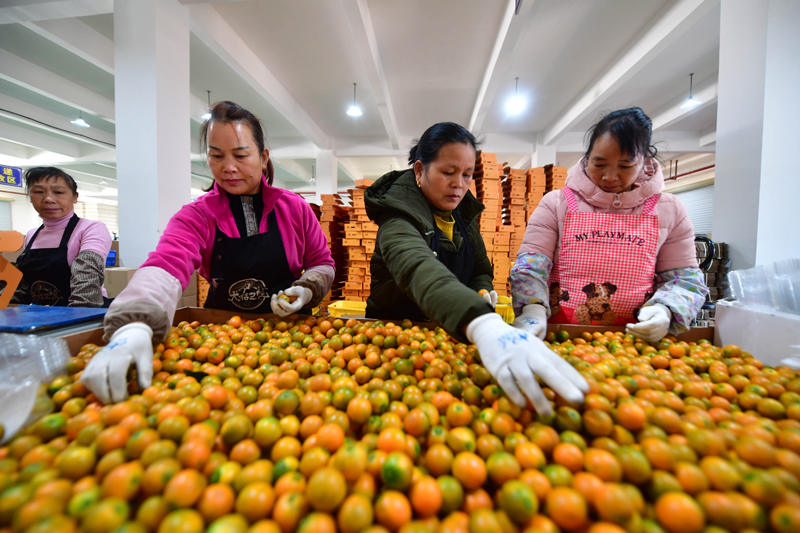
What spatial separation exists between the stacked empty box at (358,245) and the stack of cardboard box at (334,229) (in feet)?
2.73

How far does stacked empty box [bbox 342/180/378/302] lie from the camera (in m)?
7.27

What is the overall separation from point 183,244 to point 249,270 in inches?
16.8

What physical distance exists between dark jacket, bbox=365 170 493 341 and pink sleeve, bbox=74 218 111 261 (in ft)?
9.41

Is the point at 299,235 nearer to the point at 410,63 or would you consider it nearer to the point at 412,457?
the point at 412,457

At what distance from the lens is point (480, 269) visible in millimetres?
2291

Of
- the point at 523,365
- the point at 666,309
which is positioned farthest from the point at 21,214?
the point at 666,309

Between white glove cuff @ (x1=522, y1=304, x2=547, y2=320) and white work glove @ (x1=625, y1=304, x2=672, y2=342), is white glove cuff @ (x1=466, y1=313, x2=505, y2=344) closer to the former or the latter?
white glove cuff @ (x1=522, y1=304, x2=547, y2=320)

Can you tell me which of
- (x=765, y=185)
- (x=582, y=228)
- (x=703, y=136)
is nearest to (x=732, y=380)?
(x=582, y=228)

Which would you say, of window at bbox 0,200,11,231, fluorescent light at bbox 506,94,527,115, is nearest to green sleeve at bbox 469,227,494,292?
fluorescent light at bbox 506,94,527,115

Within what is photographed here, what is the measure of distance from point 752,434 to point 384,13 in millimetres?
6519

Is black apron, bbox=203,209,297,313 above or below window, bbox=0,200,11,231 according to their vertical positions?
below

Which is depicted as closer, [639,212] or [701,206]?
[639,212]

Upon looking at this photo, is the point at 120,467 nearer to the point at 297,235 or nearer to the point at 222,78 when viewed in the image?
the point at 297,235

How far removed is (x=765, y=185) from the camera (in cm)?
301
